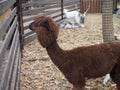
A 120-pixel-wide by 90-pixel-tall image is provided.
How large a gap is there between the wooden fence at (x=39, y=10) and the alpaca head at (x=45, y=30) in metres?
4.78

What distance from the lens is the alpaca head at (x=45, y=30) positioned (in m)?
3.55

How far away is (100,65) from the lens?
153 inches

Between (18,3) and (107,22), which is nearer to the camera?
(107,22)

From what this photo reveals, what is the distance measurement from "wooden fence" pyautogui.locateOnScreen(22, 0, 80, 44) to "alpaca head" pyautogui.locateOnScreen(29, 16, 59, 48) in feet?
15.7

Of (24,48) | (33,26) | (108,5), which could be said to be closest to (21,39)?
(24,48)

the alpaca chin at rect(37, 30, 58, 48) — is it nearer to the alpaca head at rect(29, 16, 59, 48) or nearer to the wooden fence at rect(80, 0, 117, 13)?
the alpaca head at rect(29, 16, 59, 48)

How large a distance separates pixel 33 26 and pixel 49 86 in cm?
159

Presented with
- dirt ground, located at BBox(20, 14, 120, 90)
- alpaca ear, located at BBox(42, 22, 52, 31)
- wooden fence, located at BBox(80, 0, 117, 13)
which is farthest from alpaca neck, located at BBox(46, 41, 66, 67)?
wooden fence, located at BBox(80, 0, 117, 13)

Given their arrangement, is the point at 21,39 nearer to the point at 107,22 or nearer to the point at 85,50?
the point at 107,22

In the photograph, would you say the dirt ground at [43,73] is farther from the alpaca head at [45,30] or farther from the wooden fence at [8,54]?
the alpaca head at [45,30]

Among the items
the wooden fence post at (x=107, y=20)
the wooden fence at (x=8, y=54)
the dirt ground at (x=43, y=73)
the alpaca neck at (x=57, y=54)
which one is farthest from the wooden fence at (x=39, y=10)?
the alpaca neck at (x=57, y=54)

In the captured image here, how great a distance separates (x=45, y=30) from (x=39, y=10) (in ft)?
24.4

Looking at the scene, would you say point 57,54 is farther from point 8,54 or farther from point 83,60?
point 8,54

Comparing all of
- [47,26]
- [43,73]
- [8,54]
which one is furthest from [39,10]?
[47,26]
